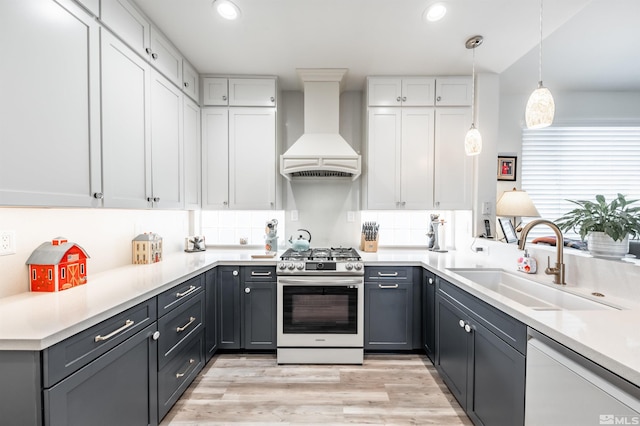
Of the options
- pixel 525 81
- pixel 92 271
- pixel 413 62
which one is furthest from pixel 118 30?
pixel 525 81

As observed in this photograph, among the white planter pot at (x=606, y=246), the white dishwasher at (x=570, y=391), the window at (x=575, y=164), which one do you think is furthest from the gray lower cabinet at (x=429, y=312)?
the window at (x=575, y=164)

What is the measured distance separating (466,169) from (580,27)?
136 cm

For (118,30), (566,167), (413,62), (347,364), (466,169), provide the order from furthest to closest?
(566,167)
(466,169)
(413,62)
(347,364)
(118,30)

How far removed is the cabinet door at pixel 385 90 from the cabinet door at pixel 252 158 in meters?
1.09

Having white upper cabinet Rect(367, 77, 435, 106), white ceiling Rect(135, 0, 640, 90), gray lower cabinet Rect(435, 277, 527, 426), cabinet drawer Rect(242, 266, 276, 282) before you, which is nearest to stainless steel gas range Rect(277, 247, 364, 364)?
cabinet drawer Rect(242, 266, 276, 282)

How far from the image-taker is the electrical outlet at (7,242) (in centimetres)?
134

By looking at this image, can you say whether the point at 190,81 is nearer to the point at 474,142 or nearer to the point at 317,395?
the point at 474,142

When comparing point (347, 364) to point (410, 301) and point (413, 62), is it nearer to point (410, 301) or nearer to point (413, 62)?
point (410, 301)

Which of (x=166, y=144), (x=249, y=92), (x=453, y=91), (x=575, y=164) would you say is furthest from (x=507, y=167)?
(x=166, y=144)

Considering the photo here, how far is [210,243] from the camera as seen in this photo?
3260 millimetres

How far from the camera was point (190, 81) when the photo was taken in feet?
8.82

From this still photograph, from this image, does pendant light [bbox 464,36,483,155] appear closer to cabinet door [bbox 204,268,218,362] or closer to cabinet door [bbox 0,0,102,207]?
cabinet door [bbox 204,268,218,362]

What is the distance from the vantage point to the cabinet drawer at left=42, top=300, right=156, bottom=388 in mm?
969

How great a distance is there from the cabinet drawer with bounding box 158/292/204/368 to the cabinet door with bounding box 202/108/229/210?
1.09 meters
